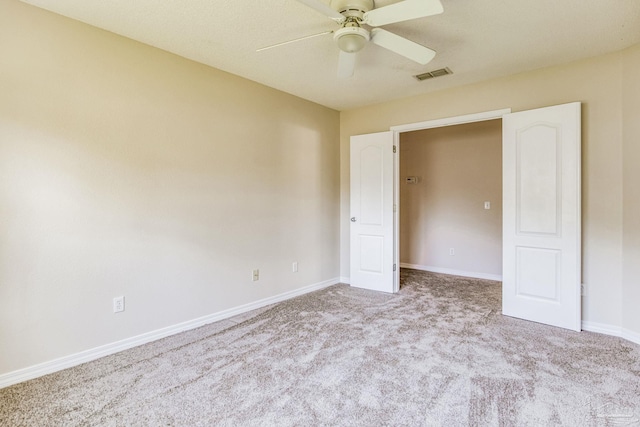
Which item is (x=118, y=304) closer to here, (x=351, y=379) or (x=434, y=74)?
(x=351, y=379)

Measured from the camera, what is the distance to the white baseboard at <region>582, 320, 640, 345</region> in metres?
2.70

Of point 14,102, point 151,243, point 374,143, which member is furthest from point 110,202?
point 374,143

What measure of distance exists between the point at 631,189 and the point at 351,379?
2718mm

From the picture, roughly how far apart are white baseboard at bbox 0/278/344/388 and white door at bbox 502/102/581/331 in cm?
256

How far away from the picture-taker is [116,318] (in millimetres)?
2582

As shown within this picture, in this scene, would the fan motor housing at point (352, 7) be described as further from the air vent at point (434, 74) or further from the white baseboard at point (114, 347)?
the white baseboard at point (114, 347)

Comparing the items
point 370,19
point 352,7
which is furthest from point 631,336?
point 352,7

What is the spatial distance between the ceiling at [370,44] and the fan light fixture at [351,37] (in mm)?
237

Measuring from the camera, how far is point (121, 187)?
2.60 meters

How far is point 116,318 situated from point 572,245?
3.86m

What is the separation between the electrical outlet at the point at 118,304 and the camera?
2570mm

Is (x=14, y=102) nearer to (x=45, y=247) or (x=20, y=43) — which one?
(x=20, y=43)

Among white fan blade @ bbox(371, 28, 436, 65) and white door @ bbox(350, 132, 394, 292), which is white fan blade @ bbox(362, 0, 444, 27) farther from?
white door @ bbox(350, 132, 394, 292)

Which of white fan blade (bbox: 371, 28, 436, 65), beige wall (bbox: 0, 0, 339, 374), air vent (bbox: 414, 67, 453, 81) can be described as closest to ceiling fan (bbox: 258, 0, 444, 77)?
white fan blade (bbox: 371, 28, 436, 65)
